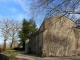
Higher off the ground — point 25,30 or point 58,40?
point 25,30

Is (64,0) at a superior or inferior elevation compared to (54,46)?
superior

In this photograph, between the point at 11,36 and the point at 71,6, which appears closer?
the point at 71,6

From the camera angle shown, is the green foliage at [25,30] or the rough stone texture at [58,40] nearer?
the rough stone texture at [58,40]

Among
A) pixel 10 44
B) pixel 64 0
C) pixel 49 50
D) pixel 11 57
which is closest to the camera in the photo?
pixel 64 0

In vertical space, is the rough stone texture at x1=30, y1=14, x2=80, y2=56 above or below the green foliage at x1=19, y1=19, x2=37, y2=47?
below

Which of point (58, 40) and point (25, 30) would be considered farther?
point (25, 30)

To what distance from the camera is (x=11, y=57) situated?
1906 cm

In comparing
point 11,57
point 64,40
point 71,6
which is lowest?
point 11,57

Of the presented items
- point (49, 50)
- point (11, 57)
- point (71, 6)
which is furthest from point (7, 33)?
point (71, 6)

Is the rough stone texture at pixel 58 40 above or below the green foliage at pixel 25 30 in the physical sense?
below

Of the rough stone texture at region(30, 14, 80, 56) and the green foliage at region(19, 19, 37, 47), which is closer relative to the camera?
the rough stone texture at region(30, 14, 80, 56)

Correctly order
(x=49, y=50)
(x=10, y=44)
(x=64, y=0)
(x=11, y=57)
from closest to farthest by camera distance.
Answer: (x=64, y=0) → (x=11, y=57) → (x=49, y=50) → (x=10, y=44)

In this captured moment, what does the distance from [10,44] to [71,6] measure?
42984mm

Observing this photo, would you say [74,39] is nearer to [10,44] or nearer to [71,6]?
[71,6]
